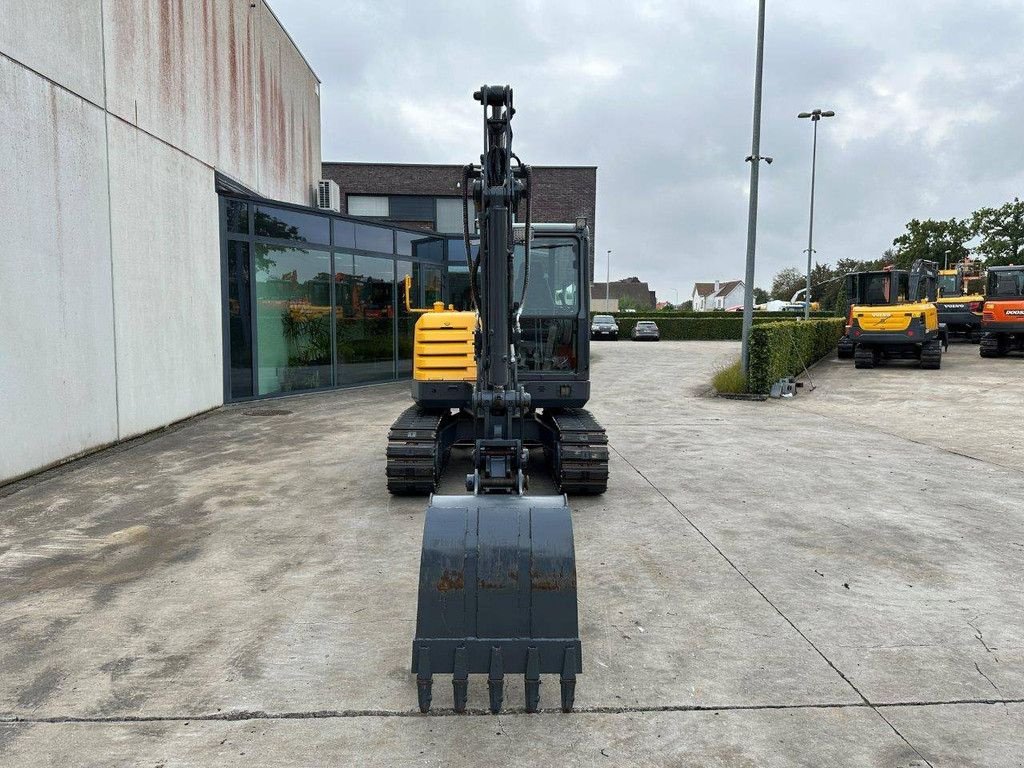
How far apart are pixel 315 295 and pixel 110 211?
576 centimetres

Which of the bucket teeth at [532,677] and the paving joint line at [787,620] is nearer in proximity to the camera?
the paving joint line at [787,620]

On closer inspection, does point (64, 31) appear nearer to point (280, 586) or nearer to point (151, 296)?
point (151, 296)

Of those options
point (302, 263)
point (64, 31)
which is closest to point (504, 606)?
point (64, 31)

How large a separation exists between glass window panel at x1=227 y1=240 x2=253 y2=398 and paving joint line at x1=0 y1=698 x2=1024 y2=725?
35.2ft

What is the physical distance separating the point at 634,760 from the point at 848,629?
193cm

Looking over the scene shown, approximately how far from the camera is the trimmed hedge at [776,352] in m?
15.1

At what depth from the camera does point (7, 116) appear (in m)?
7.48

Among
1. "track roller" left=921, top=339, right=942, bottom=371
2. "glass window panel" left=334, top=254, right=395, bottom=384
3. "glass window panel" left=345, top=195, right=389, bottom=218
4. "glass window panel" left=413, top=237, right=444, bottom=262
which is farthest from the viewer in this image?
"glass window panel" left=345, top=195, right=389, bottom=218

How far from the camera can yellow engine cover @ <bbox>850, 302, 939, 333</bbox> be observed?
1991 cm

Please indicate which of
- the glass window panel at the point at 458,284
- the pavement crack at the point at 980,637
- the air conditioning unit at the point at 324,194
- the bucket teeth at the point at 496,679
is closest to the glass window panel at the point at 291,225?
the glass window panel at the point at 458,284

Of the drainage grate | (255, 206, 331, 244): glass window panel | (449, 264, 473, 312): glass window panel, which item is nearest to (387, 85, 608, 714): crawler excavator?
the drainage grate

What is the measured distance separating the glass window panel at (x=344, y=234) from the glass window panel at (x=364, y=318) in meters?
0.25

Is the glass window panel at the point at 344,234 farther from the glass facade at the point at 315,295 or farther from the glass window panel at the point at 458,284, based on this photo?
the glass window panel at the point at 458,284

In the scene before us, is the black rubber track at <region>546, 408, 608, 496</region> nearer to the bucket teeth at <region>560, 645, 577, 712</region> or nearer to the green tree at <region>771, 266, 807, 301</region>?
the bucket teeth at <region>560, 645, 577, 712</region>
